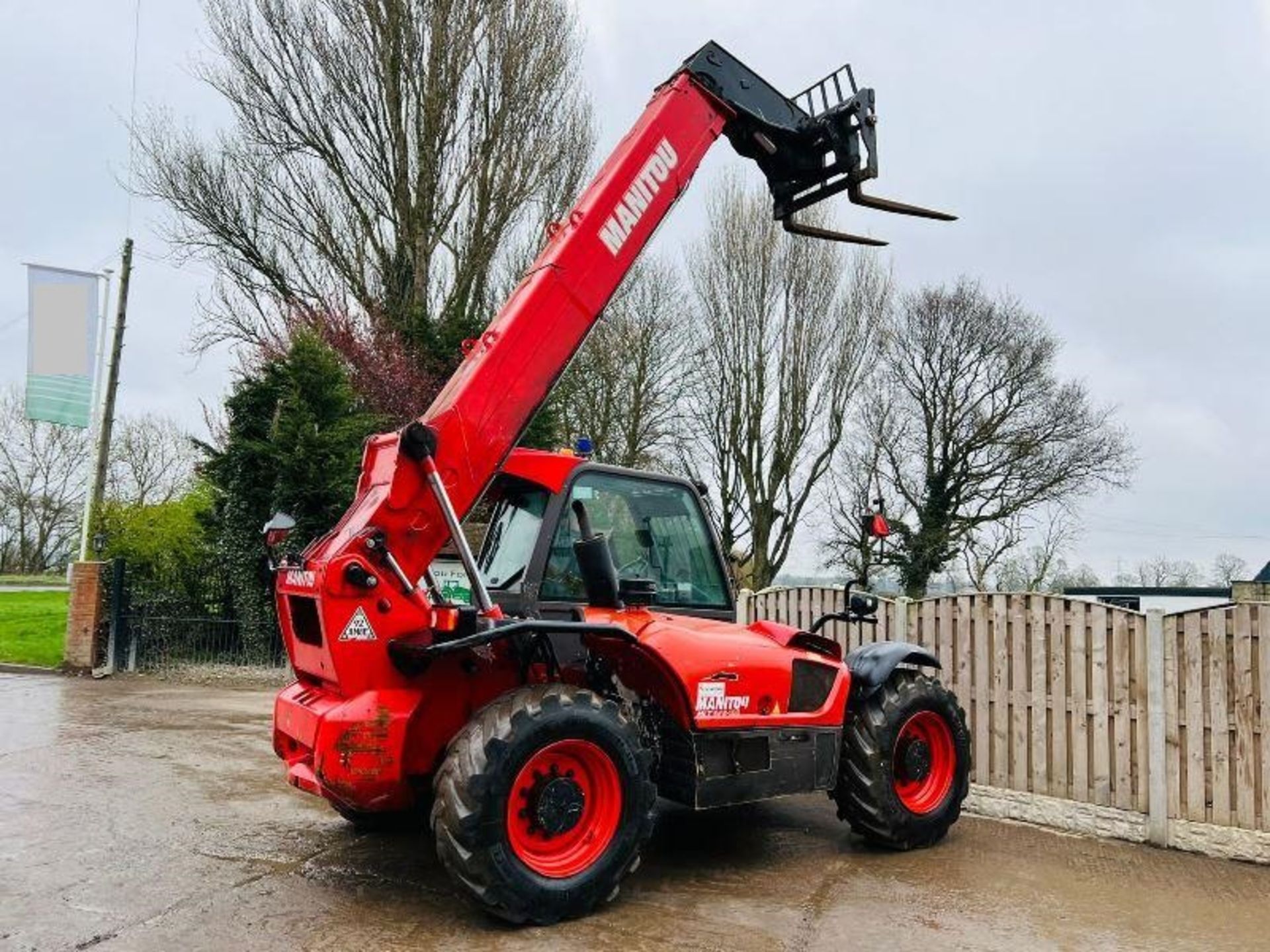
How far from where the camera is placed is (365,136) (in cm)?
1822

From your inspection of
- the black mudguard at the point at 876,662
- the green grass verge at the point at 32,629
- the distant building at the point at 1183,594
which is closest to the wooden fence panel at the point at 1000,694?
the black mudguard at the point at 876,662

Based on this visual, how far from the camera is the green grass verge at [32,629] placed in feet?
48.0

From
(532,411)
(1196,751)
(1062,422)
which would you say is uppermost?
(1062,422)

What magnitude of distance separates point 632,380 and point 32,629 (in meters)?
13.0

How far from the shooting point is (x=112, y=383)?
687 inches

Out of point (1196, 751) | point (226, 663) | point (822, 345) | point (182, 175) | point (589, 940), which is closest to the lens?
point (589, 940)

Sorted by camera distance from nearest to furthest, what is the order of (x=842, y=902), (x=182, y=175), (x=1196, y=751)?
(x=842, y=902) < (x=1196, y=751) < (x=182, y=175)

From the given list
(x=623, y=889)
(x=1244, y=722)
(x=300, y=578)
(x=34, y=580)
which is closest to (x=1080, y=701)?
(x=1244, y=722)

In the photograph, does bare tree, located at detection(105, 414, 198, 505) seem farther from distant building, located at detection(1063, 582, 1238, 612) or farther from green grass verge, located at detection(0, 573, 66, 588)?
distant building, located at detection(1063, 582, 1238, 612)

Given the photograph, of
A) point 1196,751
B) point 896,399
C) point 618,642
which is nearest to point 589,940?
point 618,642

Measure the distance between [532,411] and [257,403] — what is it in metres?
10.5

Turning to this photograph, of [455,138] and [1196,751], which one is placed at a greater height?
[455,138]

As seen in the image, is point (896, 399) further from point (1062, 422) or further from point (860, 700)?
point (860, 700)

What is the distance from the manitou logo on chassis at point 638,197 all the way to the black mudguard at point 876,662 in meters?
2.75
